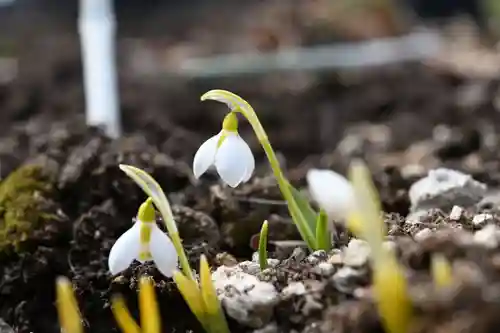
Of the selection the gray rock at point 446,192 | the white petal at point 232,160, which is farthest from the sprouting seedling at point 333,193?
the gray rock at point 446,192

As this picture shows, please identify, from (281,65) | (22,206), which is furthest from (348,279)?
(281,65)

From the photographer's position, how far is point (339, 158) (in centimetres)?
170

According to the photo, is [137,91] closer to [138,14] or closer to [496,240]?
[138,14]

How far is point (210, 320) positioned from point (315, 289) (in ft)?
0.32

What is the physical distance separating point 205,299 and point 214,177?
0.77m

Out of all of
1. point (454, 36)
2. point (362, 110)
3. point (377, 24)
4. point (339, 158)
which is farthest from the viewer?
point (454, 36)

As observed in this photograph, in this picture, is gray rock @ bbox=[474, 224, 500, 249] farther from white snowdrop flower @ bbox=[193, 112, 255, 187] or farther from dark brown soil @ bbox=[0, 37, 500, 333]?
white snowdrop flower @ bbox=[193, 112, 255, 187]

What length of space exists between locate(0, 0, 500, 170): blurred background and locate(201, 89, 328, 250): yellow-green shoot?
2.68ft

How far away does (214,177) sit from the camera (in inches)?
55.5

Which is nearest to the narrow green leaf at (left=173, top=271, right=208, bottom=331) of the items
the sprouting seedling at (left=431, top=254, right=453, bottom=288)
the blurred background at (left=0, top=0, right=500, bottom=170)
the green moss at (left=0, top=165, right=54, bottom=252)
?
the sprouting seedling at (left=431, top=254, right=453, bottom=288)

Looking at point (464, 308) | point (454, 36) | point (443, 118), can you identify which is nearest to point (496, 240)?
point (464, 308)

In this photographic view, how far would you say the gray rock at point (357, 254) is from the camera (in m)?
0.60

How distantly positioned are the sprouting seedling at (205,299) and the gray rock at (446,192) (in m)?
0.46

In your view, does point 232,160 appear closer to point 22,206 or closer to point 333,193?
point 333,193
